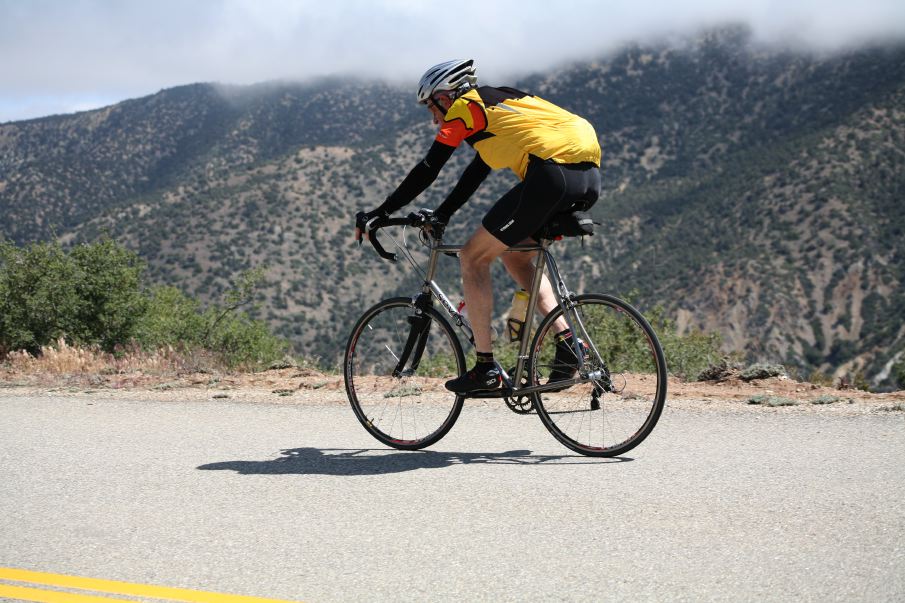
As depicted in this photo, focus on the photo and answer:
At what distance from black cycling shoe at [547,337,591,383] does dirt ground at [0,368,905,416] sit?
65.6 inches

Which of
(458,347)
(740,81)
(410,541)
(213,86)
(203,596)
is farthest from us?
(213,86)

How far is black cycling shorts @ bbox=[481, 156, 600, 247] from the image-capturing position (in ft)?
16.0

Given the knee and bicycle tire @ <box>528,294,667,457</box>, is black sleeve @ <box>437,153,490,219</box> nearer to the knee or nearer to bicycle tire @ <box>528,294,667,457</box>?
the knee

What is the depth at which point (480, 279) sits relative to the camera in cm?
520

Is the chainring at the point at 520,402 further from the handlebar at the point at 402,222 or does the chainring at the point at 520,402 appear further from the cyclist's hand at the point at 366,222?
the cyclist's hand at the point at 366,222

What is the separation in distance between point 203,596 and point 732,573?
1.93 meters

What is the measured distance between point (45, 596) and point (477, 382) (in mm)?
2649

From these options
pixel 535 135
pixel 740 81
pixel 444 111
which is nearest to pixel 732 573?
pixel 535 135

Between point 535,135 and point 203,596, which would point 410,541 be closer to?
point 203,596

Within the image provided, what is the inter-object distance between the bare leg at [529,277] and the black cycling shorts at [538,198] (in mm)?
261

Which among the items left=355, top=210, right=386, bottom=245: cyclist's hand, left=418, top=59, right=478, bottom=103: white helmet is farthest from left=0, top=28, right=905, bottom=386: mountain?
left=418, top=59, right=478, bottom=103: white helmet

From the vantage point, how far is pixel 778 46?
376ft

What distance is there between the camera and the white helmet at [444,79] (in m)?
5.02

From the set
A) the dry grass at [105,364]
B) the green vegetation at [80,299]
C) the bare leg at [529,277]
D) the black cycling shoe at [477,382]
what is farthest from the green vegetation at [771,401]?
the green vegetation at [80,299]
